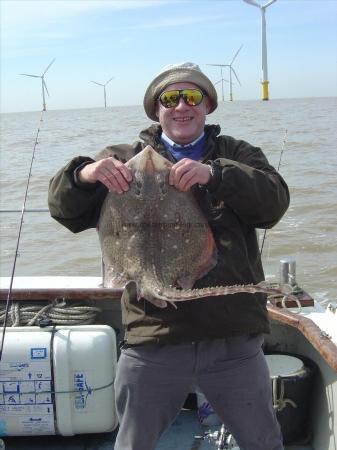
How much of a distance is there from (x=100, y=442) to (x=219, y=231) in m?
2.36

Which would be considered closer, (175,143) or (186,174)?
(186,174)

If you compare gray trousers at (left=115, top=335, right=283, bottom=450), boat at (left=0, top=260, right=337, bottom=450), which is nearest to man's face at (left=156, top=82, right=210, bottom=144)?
gray trousers at (left=115, top=335, right=283, bottom=450)

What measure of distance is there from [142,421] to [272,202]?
4.07 feet

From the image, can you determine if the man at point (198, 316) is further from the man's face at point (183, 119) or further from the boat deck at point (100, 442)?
the boat deck at point (100, 442)

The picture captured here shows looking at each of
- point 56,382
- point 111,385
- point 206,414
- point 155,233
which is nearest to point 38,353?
point 56,382

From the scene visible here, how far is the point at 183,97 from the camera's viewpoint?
2.72m

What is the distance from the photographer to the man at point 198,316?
8.68 feet

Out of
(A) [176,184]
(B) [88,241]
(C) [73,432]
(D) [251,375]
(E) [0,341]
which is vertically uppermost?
(A) [176,184]

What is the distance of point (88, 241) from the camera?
12.2 meters

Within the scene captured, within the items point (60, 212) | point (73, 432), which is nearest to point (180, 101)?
point (60, 212)

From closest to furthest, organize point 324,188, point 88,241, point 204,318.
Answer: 1. point 204,318
2. point 88,241
3. point 324,188

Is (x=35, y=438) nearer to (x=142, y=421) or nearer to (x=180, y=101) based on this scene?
(x=142, y=421)

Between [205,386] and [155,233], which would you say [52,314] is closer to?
[205,386]

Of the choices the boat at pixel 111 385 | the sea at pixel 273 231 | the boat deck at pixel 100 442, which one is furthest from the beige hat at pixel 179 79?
the sea at pixel 273 231
